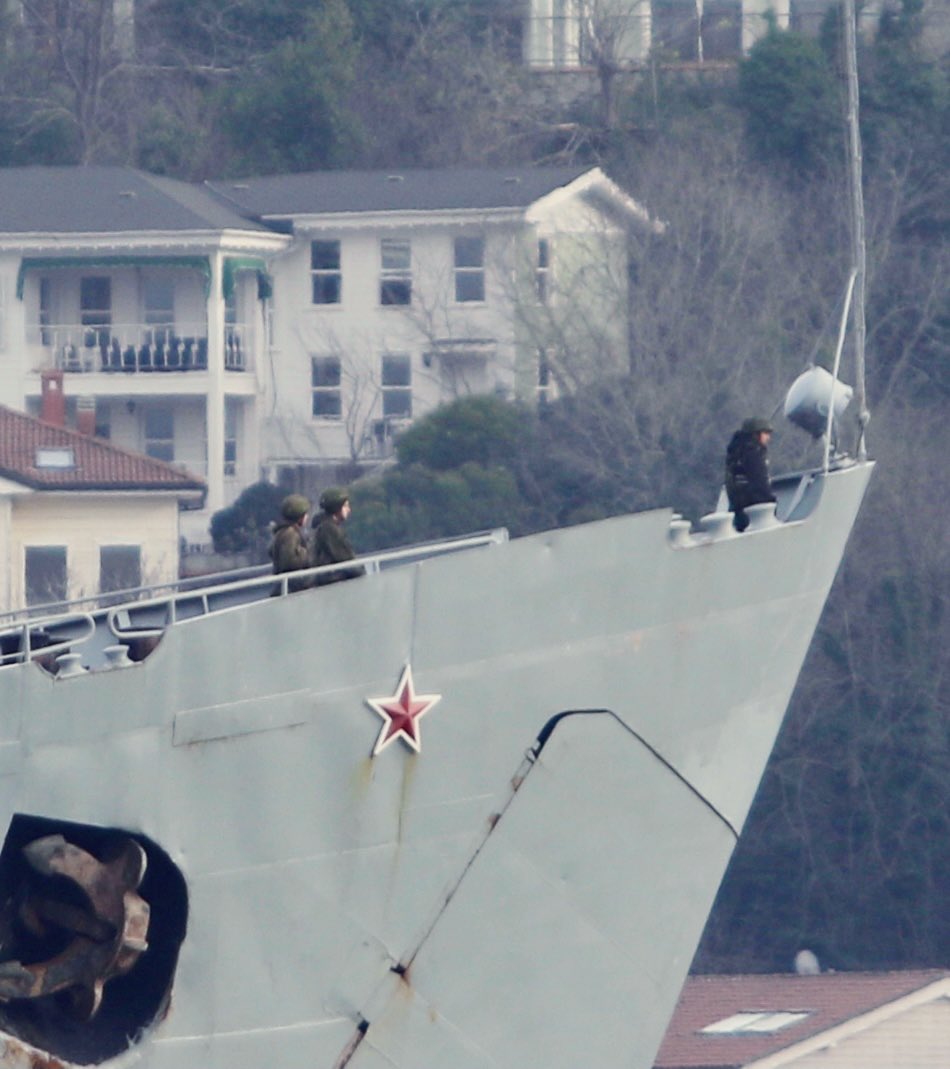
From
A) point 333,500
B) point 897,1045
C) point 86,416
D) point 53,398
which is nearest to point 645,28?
point 86,416

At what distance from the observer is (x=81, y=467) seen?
59.3 m

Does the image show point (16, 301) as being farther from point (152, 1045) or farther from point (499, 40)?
point (152, 1045)

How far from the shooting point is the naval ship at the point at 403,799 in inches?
471

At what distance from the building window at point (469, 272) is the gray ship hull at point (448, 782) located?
2208 inches

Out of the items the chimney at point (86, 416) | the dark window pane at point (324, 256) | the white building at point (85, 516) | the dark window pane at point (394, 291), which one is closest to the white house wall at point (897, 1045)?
the white building at point (85, 516)

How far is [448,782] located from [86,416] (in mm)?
52518

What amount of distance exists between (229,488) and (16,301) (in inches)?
290

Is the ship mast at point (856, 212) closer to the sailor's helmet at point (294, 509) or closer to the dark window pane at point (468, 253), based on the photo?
the sailor's helmet at point (294, 509)

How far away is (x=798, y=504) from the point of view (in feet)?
46.9

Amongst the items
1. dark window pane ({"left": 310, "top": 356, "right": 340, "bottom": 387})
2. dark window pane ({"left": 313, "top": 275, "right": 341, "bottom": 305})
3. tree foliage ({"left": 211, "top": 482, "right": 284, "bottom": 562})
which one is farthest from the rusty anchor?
dark window pane ({"left": 313, "top": 275, "right": 341, "bottom": 305})

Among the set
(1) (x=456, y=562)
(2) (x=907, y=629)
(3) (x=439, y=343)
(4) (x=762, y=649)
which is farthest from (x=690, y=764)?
(3) (x=439, y=343)

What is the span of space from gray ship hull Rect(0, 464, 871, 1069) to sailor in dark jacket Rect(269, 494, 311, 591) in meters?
0.93

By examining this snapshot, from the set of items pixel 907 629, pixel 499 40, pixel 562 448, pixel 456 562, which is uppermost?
pixel 499 40

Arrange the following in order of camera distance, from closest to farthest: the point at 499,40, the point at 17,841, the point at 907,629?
the point at 17,841, the point at 907,629, the point at 499,40
